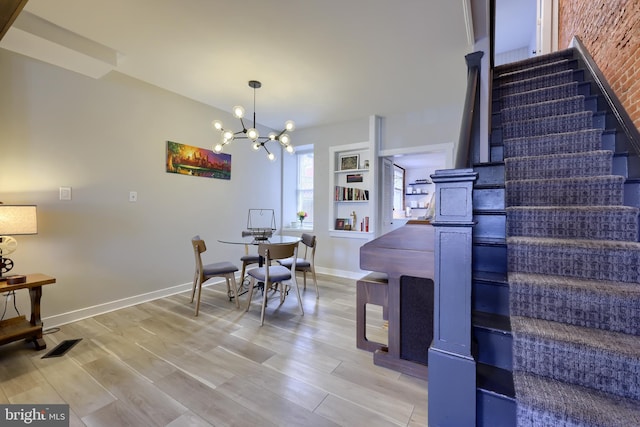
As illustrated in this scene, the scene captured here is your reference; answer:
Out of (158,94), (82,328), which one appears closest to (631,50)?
(158,94)

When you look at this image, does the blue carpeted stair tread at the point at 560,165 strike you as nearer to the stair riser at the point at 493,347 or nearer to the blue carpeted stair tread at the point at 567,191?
the blue carpeted stair tread at the point at 567,191

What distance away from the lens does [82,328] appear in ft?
8.36

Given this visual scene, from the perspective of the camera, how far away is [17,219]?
2.05m

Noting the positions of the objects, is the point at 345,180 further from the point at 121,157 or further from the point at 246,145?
the point at 121,157

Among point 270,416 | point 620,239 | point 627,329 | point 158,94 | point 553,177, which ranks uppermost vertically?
point 158,94

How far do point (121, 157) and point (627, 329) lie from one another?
433 centimetres

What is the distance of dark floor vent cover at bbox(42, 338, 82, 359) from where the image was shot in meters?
2.08

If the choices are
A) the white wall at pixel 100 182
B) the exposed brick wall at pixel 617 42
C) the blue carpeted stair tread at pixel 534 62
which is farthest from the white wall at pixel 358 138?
the white wall at pixel 100 182

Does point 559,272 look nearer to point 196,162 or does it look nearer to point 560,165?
point 560,165

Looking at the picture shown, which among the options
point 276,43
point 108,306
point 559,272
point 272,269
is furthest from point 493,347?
point 108,306

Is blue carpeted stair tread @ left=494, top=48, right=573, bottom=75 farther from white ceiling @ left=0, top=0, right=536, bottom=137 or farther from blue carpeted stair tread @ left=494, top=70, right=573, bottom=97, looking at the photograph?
white ceiling @ left=0, top=0, right=536, bottom=137

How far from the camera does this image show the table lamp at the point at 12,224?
200 cm

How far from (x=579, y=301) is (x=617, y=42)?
209 centimetres

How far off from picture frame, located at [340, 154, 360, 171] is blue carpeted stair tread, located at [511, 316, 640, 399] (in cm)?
374
